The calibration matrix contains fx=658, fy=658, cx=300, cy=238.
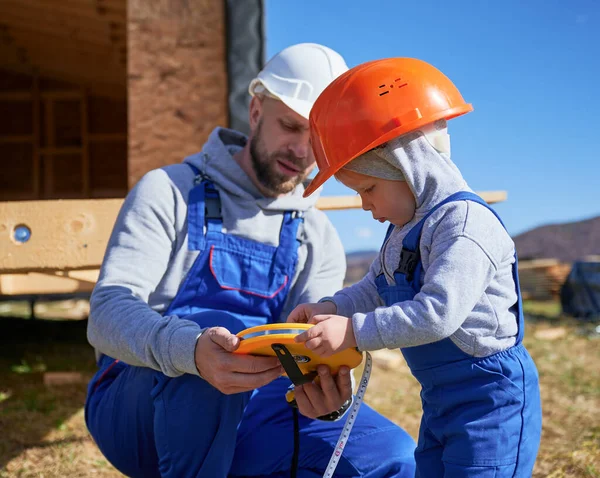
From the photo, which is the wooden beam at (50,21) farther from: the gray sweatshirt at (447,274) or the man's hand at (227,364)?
the gray sweatshirt at (447,274)

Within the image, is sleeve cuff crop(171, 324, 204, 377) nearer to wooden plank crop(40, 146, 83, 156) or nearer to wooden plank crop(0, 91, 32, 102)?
wooden plank crop(40, 146, 83, 156)

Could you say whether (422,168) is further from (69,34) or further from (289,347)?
(69,34)

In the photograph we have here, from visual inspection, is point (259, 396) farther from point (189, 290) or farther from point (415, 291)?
point (415, 291)

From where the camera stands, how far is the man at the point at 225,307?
81.3 inches

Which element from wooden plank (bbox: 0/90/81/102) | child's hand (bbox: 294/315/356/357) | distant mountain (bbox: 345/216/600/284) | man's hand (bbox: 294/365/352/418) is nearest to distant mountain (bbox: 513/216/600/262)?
distant mountain (bbox: 345/216/600/284)

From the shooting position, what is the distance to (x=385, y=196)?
5.97 feet

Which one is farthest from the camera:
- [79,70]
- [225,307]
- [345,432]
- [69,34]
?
[79,70]

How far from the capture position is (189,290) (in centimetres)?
245

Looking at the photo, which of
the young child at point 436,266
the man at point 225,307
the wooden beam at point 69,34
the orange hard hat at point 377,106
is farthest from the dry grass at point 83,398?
the wooden beam at point 69,34

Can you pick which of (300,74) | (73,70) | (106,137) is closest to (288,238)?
(300,74)

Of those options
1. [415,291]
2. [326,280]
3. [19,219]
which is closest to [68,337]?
[19,219]

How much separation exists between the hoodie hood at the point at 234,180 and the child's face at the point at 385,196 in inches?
34.0

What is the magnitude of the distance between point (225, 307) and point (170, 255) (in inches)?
11.3

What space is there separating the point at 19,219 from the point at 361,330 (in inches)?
80.9
